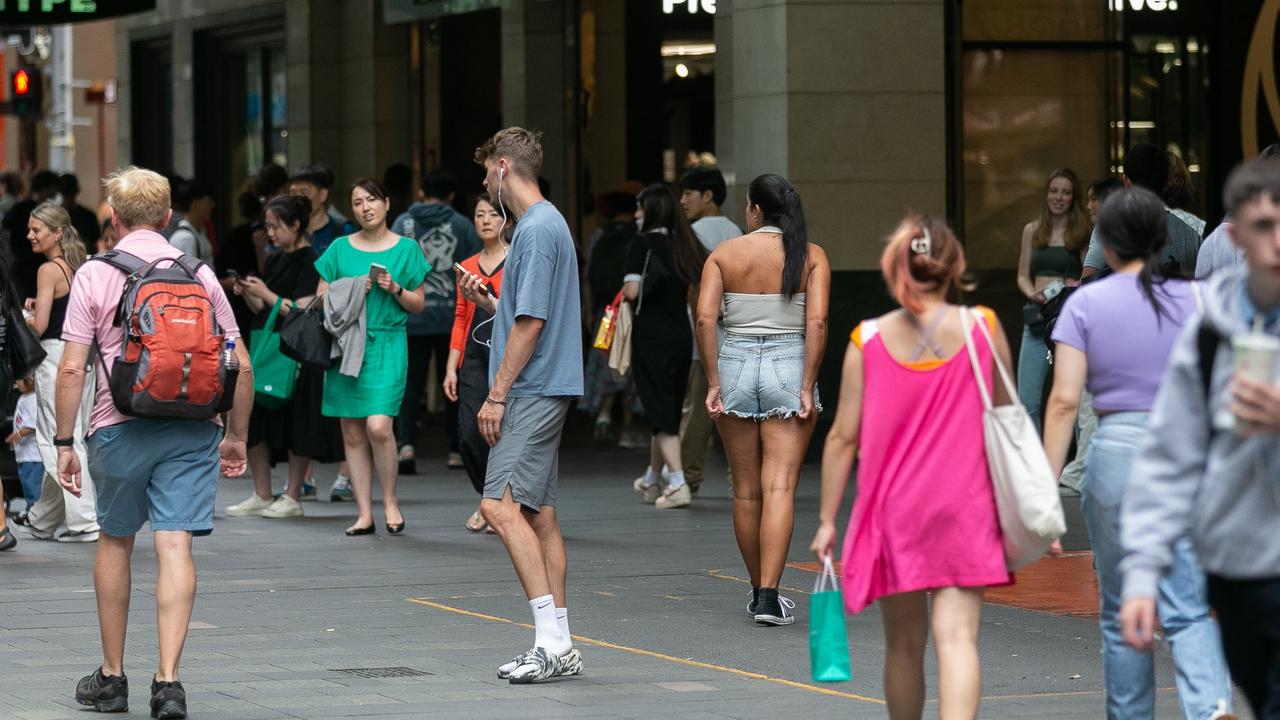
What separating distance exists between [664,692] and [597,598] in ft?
7.44

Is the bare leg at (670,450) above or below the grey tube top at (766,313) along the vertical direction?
below

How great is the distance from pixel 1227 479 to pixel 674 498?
8.93 metres

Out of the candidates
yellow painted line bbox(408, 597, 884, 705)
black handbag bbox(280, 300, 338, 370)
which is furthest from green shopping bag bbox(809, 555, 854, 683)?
black handbag bbox(280, 300, 338, 370)

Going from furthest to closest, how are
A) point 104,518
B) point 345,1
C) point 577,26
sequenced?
point 345,1, point 577,26, point 104,518

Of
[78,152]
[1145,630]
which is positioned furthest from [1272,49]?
[78,152]

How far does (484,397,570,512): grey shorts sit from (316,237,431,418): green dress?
4041mm

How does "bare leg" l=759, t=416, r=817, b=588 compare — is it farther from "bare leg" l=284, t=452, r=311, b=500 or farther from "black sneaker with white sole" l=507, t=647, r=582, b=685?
"bare leg" l=284, t=452, r=311, b=500

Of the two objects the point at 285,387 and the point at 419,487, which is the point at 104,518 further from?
the point at 419,487

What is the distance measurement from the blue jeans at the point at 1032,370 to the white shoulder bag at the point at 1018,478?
7.86 m

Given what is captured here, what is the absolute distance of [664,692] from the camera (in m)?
7.37

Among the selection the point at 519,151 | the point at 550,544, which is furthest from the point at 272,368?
the point at 550,544

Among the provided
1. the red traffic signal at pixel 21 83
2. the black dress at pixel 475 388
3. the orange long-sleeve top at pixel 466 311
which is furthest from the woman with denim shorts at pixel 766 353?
the red traffic signal at pixel 21 83

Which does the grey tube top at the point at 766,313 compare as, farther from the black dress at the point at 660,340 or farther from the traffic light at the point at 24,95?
the traffic light at the point at 24,95

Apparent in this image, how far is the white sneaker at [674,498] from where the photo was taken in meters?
13.1
